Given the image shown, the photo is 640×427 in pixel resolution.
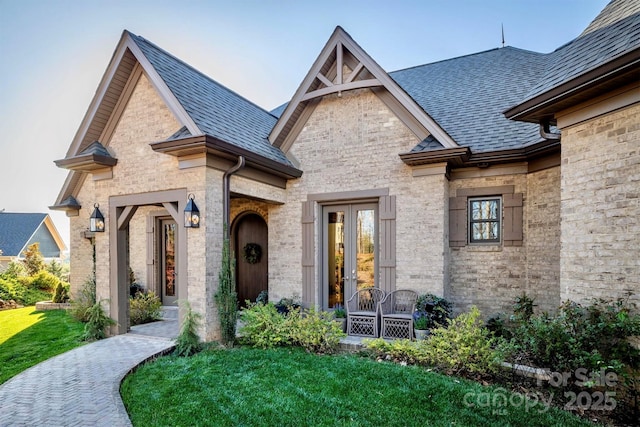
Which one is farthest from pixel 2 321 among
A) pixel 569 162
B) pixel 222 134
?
pixel 569 162

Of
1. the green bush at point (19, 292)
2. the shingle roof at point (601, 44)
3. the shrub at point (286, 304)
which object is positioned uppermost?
the shingle roof at point (601, 44)

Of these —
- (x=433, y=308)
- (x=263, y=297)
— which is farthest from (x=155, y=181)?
(x=433, y=308)

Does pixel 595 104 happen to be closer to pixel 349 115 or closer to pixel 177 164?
pixel 349 115

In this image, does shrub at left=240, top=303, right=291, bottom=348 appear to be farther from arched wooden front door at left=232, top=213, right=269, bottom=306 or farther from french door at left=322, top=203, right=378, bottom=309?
arched wooden front door at left=232, top=213, right=269, bottom=306

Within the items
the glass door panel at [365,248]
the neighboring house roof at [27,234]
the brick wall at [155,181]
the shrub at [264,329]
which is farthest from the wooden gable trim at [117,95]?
the neighboring house roof at [27,234]

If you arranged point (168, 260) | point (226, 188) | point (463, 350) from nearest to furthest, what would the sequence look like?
1. point (463, 350)
2. point (226, 188)
3. point (168, 260)

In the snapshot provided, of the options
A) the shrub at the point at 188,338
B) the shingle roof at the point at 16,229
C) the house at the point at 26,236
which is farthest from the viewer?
the shingle roof at the point at 16,229

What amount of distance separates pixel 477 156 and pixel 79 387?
7588 mm

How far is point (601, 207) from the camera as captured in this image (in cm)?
410

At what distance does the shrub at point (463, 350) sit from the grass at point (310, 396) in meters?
0.33

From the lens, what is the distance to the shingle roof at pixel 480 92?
7109 millimetres

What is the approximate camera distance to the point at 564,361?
3.84 m

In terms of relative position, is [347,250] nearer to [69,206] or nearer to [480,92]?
[480,92]

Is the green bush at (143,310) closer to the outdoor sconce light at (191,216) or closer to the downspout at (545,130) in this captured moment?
the outdoor sconce light at (191,216)
